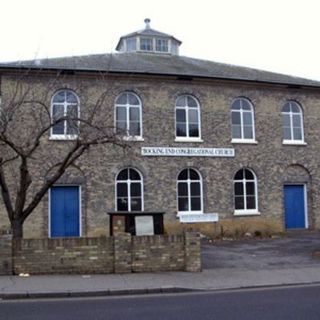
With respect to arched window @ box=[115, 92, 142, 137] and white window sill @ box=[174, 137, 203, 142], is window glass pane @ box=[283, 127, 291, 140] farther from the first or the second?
arched window @ box=[115, 92, 142, 137]

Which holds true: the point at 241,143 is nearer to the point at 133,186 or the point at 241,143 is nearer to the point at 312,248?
the point at 133,186

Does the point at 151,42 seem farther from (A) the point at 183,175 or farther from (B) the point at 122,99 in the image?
(A) the point at 183,175

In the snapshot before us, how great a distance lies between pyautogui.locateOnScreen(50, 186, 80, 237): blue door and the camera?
23000 millimetres

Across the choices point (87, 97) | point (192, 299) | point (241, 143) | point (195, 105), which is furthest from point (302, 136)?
point (192, 299)

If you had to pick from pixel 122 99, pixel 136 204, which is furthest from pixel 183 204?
pixel 122 99

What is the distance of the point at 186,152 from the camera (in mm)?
24688

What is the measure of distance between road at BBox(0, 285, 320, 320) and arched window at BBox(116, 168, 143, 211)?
40.7 feet

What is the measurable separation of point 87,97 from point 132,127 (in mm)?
2450

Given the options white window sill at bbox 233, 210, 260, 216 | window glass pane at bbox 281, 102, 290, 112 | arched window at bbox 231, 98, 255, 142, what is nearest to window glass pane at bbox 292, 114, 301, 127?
window glass pane at bbox 281, 102, 290, 112

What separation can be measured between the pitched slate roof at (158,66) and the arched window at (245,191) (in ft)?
15.2

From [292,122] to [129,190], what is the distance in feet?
31.1

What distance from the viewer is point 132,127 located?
2433 cm

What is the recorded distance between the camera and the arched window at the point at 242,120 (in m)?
26.0

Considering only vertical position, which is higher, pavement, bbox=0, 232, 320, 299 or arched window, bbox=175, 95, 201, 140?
arched window, bbox=175, 95, 201, 140
